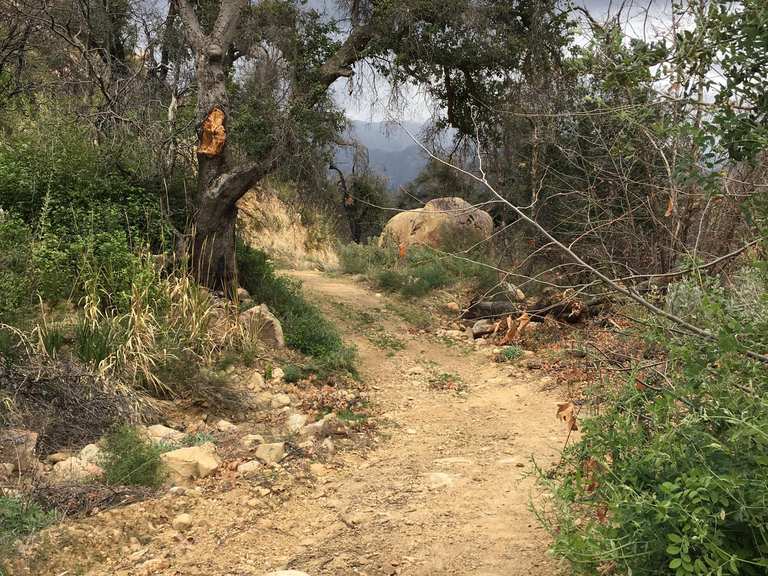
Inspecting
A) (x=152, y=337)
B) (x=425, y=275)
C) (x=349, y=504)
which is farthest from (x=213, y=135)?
(x=425, y=275)

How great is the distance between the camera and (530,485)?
3.82m

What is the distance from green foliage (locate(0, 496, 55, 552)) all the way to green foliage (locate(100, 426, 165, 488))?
540 mm

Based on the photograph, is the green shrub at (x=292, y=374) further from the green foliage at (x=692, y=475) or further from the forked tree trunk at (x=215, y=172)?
the green foliage at (x=692, y=475)

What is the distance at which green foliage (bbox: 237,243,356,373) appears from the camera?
23.1ft

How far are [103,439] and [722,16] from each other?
4.14m

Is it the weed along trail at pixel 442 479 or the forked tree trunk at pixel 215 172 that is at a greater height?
the forked tree trunk at pixel 215 172

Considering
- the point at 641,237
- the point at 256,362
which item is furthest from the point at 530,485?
the point at 641,237

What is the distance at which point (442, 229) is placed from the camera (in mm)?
15648

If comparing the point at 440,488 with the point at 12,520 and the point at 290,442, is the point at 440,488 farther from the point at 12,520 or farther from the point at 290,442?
the point at 12,520

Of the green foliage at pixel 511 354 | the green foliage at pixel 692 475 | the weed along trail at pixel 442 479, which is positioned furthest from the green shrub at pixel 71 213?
the green foliage at pixel 692 475

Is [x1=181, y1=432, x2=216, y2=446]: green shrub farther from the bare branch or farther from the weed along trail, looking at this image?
the bare branch

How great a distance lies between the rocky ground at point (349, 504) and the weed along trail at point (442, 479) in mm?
11

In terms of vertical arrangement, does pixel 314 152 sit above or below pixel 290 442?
above

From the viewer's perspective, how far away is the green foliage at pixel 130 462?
151 inches
